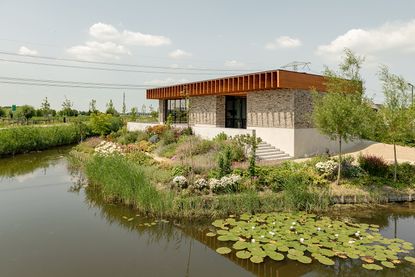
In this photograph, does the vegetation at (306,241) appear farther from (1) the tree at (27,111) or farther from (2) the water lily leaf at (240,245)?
(1) the tree at (27,111)

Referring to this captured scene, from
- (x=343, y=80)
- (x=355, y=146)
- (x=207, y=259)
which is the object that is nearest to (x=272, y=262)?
(x=207, y=259)

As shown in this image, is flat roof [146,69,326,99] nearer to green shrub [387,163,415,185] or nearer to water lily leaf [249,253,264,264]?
green shrub [387,163,415,185]

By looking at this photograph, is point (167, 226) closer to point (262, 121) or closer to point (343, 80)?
point (343, 80)

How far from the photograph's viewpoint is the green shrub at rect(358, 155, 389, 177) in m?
14.4

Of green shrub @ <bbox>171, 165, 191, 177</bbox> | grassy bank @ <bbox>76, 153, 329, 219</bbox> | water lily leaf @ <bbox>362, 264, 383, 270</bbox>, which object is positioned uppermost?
green shrub @ <bbox>171, 165, 191, 177</bbox>

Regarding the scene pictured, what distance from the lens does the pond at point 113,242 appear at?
22.3 feet

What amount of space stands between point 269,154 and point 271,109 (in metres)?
3.58

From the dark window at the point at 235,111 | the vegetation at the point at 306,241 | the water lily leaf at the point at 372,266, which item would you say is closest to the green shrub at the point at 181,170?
the vegetation at the point at 306,241

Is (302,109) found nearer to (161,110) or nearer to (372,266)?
(372,266)

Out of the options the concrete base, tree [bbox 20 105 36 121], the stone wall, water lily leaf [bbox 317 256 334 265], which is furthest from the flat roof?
tree [bbox 20 105 36 121]

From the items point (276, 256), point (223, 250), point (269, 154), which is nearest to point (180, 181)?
point (223, 250)

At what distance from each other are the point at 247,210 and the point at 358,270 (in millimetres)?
4324

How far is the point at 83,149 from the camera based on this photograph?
23344 millimetres

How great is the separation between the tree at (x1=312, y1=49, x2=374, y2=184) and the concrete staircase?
4.27 meters
